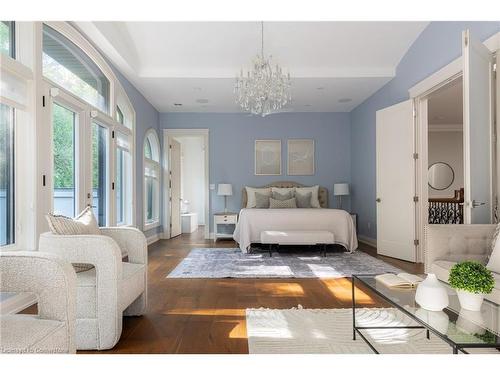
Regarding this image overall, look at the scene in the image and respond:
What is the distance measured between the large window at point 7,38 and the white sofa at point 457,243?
3.65 meters

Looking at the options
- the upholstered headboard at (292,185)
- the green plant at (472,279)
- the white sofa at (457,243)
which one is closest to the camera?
the green plant at (472,279)

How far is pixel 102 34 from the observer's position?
12.8 ft

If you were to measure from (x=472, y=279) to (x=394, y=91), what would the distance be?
461 centimetres

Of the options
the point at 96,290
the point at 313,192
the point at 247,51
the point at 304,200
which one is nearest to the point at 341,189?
the point at 313,192

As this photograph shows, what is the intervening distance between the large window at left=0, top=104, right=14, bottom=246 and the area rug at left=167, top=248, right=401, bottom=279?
67.7 inches

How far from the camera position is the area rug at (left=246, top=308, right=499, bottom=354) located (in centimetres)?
206

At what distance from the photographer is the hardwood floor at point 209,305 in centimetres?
217

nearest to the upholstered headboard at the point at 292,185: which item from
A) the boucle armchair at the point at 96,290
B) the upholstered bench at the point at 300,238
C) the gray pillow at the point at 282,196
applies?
the gray pillow at the point at 282,196

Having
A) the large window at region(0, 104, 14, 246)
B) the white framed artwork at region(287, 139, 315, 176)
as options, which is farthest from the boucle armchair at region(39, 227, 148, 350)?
the white framed artwork at region(287, 139, 315, 176)

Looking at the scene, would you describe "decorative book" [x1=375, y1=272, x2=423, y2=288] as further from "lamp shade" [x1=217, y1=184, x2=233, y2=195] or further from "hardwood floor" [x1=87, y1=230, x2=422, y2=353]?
"lamp shade" [x1=217, y1=184, x2=233, y2=195]

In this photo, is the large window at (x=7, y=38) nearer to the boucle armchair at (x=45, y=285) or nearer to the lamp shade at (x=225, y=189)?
the boucle armchair at (x=45, y=285)
